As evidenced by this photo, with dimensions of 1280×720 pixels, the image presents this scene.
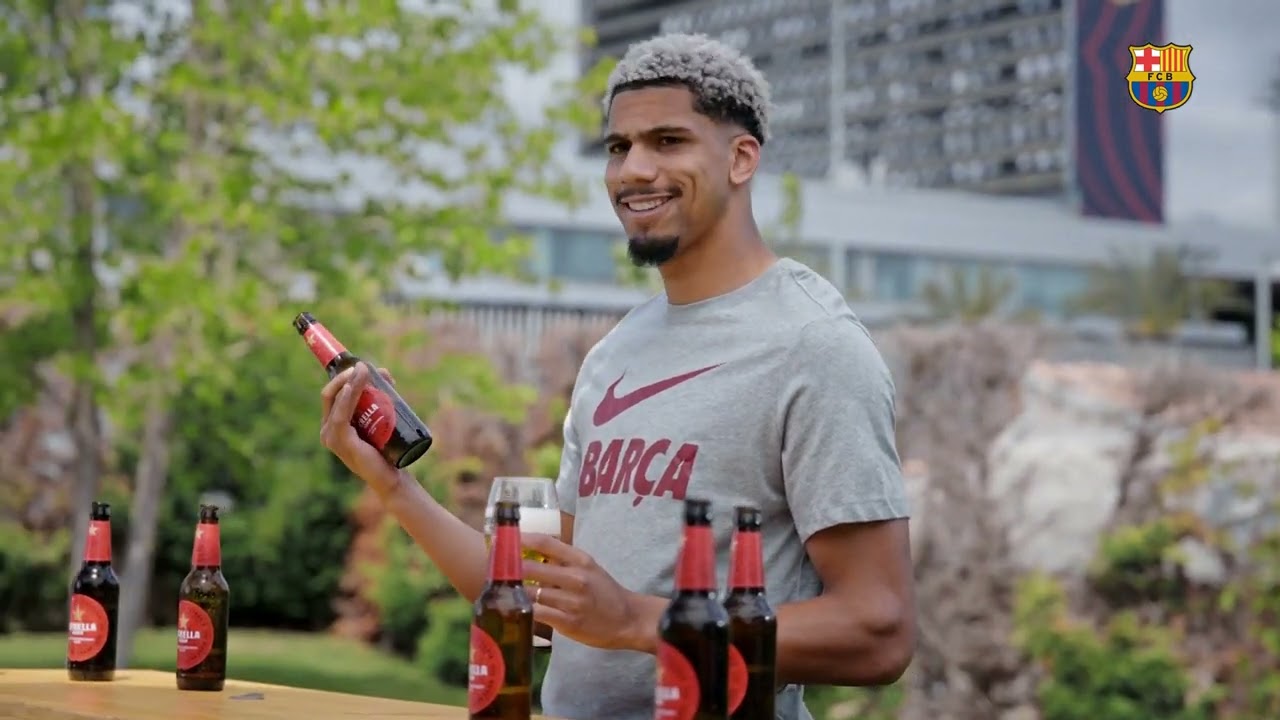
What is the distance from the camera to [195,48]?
41.8 ft

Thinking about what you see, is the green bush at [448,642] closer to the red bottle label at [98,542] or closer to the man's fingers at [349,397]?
the red bottle label at [98,542]

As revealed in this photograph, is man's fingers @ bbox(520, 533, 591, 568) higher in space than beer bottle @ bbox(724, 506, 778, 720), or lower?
higher

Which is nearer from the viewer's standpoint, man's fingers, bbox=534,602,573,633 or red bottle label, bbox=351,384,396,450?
man's fingers, bbox=534,602,573,633

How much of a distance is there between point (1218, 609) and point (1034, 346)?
72.4 inches

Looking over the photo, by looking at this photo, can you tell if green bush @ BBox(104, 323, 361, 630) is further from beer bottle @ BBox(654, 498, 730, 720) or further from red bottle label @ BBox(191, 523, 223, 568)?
beer bottle @ BBox(654, 498, 730, 720)

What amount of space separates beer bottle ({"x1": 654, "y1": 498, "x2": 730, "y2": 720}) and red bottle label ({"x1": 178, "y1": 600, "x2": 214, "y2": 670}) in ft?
4.63

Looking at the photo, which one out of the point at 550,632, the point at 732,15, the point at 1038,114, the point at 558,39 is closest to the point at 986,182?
the point at 1038,114

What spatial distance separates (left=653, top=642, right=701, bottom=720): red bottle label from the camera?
2322mm

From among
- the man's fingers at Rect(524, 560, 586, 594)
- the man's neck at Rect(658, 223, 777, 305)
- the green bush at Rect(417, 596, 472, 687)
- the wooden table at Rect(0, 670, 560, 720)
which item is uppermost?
the man's neck at Rect(658, 223, 777, 305)

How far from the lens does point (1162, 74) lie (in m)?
5.51

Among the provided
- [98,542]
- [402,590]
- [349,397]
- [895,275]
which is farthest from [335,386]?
[895,275]

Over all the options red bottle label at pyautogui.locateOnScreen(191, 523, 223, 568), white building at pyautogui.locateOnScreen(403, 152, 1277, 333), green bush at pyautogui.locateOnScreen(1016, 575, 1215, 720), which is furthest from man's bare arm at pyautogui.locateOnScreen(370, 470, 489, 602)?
white building at pyautogui.locateOnScreen(403, 152, 1277, 333)

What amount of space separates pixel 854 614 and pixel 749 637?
0.38m

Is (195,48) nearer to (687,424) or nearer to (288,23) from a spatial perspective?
(288,23)
